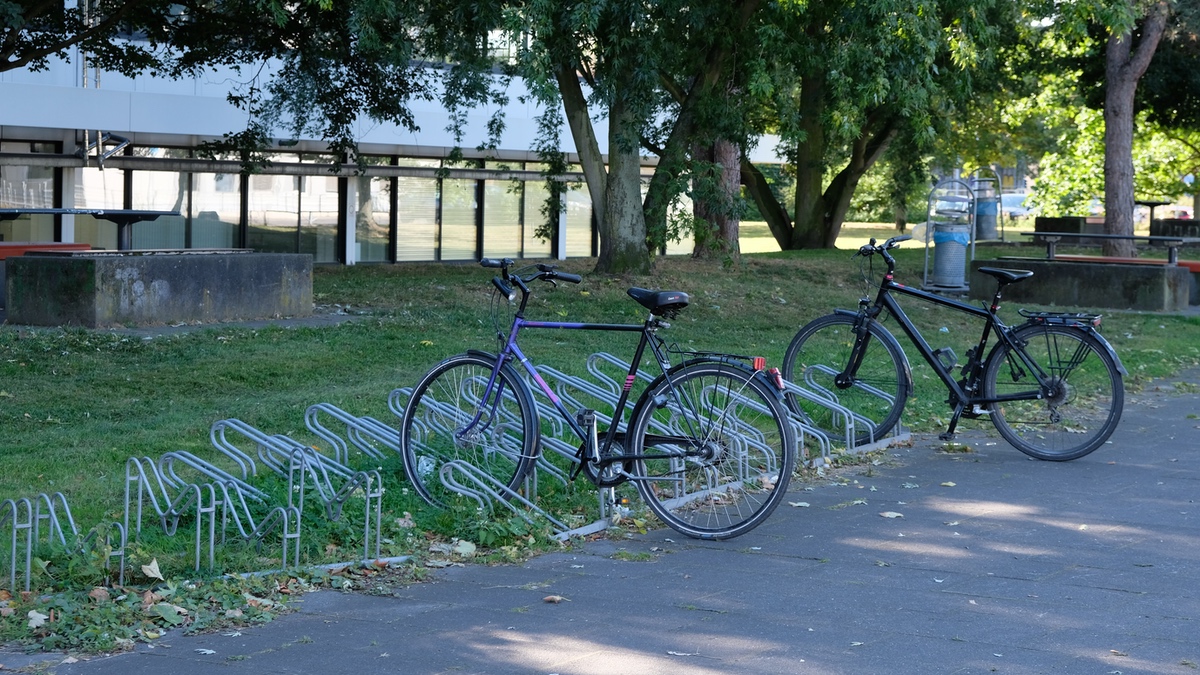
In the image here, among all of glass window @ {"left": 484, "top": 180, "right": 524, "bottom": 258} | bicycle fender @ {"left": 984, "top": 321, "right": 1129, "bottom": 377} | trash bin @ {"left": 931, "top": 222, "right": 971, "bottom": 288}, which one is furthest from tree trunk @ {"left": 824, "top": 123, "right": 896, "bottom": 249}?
bicycle fender @ {"left": 984, "top": 321, "right": 1129, "bottom": 377}

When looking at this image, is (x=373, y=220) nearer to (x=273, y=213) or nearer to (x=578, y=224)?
(x=273, y=213)

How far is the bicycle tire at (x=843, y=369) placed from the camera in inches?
311

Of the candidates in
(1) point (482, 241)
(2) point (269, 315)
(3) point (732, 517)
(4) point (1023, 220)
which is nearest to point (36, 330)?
(2) point (269, 315)

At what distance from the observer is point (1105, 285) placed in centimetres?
1883

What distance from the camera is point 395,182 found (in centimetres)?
3047

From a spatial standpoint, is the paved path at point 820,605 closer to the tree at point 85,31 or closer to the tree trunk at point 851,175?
the tree at point 85,31

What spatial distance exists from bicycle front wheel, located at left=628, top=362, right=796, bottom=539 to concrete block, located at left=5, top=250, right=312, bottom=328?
26.0ft

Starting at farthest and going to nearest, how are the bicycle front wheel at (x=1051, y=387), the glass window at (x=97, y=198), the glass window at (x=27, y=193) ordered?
the glass window at (x=97, y=198) → the glass window at (x=27, y=193) → the bicycle front wheel at (x=1051, y=387)

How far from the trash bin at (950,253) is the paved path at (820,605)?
44.5 ft

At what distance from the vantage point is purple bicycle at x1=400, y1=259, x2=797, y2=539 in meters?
5.85

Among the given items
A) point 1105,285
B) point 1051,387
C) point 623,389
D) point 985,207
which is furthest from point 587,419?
point 985,207

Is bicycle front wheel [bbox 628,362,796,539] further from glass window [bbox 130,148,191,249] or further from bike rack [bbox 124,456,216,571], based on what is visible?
glass window [bbox 130,148,191,249]

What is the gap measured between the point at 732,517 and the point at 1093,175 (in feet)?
138

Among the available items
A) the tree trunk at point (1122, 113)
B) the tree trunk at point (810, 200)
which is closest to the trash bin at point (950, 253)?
the tree trunk at point (1122, 113)
